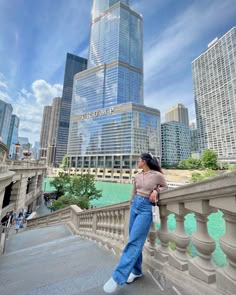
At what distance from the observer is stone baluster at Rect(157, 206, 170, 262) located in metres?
1.79

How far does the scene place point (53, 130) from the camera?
14150cm

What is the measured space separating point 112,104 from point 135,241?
9643cm

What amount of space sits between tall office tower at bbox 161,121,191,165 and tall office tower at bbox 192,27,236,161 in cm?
951

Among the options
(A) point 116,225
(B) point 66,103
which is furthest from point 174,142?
(A) point 116,225

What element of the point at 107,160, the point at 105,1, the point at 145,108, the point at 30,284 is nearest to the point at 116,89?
the point at 145,108

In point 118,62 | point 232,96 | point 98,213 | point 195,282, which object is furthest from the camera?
point 118,62

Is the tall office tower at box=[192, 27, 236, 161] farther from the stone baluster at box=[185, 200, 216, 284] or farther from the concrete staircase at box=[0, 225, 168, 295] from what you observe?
the stone baluster at box=[185, 200, 216, 284]

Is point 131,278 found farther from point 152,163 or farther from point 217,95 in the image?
point 217,95

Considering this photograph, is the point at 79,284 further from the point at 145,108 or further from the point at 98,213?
the point at 145,108

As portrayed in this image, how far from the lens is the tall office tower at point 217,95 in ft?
296

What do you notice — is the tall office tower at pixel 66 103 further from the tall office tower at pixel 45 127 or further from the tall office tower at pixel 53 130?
the tall office tower at pixel 45 127

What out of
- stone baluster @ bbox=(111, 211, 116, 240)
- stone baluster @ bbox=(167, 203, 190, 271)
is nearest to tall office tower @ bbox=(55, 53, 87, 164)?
stone baluster @ bbox=(111, 211, 116, 240)

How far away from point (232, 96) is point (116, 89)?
68.8m

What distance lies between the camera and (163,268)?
5.66 ft
